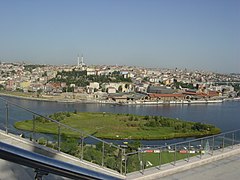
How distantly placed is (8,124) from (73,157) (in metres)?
0.31

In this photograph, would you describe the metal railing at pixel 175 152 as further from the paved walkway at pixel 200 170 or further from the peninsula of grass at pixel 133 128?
the peninsula of grass at pixel 133 128

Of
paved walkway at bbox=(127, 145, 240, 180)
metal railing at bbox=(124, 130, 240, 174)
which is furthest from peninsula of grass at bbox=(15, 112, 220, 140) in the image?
paved walkway at bbox=(127, 145, 240, 180)

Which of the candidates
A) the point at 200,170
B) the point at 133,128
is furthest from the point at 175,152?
the point at 133,128

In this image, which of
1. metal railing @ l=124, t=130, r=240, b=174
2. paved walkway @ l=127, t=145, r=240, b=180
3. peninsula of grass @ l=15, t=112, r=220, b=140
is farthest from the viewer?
peninsula of grass @ l=15, t=112, r=220, b=140

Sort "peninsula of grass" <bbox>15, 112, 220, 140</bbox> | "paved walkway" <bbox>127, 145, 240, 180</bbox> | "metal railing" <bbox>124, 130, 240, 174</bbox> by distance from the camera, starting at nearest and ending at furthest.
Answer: "paved walkway" <bbox>127, 145, 240, 180</bbox> → "metal railing" <bbox>124, 130, 240, 174</bbox> → "peninsula of grass" <bbox>15, 112, 220, 140</bbox>

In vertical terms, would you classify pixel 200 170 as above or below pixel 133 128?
above

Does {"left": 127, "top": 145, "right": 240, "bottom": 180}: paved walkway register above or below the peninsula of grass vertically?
above

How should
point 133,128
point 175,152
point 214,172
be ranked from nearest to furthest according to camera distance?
1. point 214,172
2. point 175,152
3. point 133,128

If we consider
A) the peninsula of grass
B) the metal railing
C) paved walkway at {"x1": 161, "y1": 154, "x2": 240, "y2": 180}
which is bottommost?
the peninsula of grass

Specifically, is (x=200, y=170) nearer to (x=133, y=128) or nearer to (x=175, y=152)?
(x=175, y=152)

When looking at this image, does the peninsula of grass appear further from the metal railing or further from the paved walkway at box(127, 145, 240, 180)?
the paved walkway at box(127, 145, 240, 180)

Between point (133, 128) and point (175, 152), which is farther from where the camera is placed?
point (133, 128)

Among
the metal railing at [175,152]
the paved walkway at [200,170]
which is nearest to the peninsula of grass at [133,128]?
the metal railing at [175,152]

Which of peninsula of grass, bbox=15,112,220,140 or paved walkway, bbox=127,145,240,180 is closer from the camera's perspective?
paved walkway, bbox=127,145,240,180
